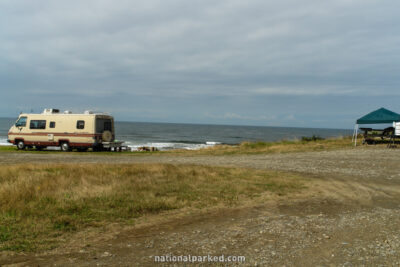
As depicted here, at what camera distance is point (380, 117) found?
77.3ft

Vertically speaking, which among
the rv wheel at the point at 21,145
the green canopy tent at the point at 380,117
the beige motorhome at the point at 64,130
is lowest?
the rv wheel at the point at 21,145

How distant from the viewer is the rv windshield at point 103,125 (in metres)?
24.8

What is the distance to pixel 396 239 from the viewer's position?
5371 mm

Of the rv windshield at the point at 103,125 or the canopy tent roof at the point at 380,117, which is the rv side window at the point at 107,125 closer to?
the rv windshield at the point at 103,125

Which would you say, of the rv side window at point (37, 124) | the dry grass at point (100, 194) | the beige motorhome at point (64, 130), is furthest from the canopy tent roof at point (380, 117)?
the rv side window at point (37, 124)

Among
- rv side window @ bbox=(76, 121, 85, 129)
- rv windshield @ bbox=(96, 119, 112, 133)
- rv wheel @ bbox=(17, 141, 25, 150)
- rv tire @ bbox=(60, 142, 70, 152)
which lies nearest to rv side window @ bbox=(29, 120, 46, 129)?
rv wheel @ bbox=(17, 141, 25, 150)

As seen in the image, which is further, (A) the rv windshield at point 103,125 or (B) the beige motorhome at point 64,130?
(A) the rv windshield at point 103,125

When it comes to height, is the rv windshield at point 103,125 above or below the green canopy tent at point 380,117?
below

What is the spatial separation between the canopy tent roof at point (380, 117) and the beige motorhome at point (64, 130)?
19.1 m

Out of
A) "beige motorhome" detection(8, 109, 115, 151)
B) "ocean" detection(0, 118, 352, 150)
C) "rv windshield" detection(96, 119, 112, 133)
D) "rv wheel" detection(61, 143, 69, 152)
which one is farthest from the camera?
"ocean" detection(0, 118, 352, 150)

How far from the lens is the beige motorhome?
24.6m

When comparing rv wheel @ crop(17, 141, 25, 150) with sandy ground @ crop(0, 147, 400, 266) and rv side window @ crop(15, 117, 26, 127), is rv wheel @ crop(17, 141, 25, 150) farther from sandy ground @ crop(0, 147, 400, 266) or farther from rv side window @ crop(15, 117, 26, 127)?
sandy ground @ crop(0, 147, 400, 266)

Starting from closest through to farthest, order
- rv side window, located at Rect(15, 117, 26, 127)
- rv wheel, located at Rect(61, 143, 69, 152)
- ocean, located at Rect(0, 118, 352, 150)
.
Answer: rv wheel, located at Rect(61, 143, 69, 152), rv side window, located at Rect(15, 117, 26, 127), ocean, located at Rect(0, 118, 352, 150)

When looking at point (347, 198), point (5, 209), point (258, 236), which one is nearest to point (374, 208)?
point (347, 198)
